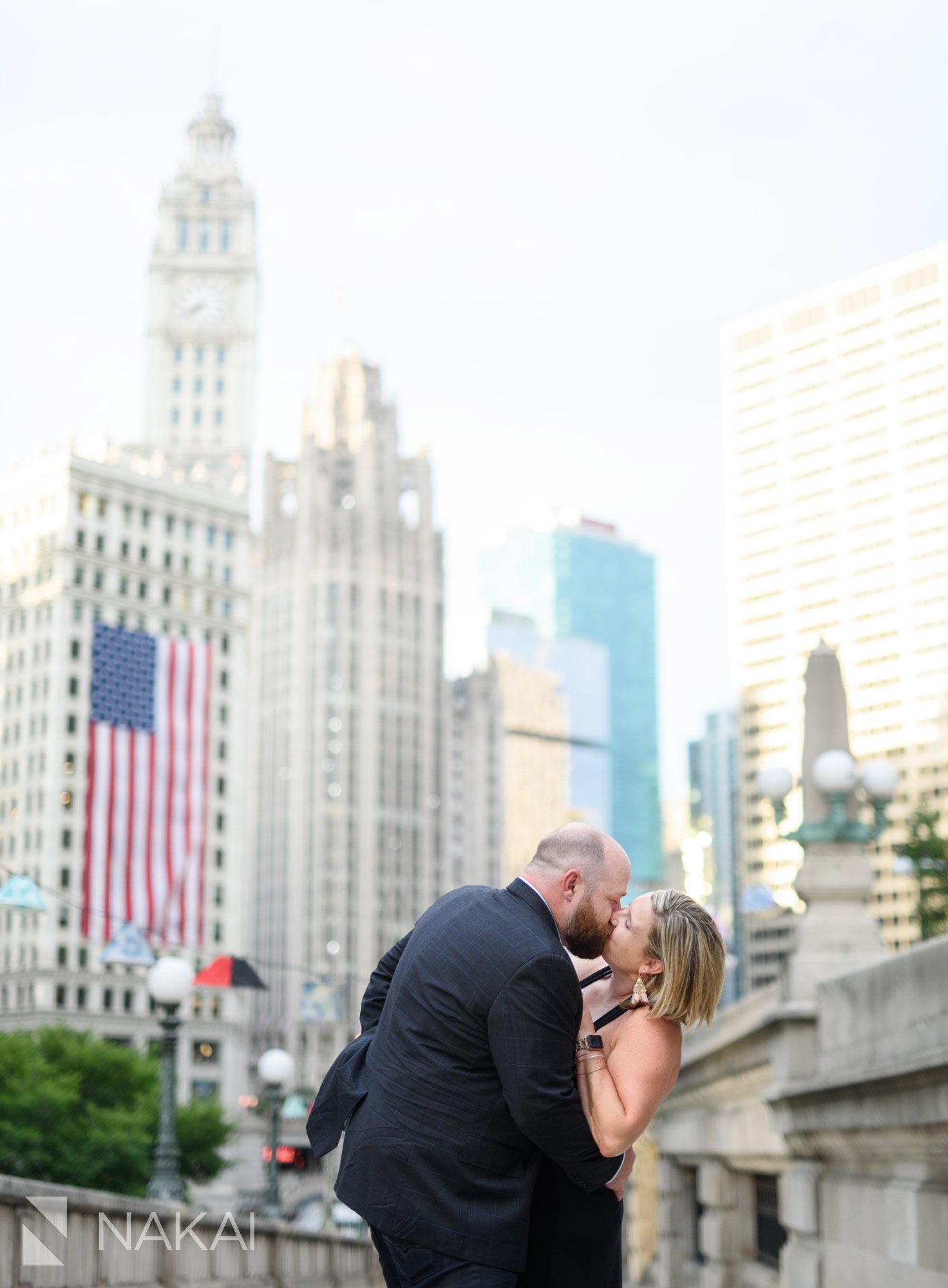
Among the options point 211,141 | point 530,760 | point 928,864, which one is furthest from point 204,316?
point 928,864

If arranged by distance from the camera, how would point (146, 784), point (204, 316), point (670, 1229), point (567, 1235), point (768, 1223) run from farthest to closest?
point (204, 316)
point (146, 784)
point (670, 1229)
point (768, 1223)
point (567, 1235)

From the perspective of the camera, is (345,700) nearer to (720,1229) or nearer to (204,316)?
(204,316)

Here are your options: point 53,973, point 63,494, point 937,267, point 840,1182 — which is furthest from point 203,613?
point 840,1182

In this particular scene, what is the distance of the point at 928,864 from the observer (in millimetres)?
43156

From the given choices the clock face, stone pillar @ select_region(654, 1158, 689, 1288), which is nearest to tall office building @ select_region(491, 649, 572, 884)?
the clock face

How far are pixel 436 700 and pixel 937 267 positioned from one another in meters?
70.1

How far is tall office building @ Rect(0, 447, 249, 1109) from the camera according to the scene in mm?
103125

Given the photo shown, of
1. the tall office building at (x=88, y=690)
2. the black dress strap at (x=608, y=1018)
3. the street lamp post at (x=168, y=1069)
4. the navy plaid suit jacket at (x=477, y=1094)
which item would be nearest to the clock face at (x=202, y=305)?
the tall office building at (x=88, y=690)

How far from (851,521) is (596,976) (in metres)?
114

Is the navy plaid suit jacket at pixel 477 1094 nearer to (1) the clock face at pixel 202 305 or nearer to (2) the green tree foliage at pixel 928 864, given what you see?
(2) the green tree foliage at pixel 928 864

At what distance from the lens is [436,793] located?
156 meters

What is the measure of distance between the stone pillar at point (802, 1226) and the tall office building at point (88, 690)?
Result: 299 ft

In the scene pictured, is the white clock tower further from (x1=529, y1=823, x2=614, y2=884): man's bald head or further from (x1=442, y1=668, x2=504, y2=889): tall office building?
(x1=529, y1=823, x2=614, y2=884): man's bald head

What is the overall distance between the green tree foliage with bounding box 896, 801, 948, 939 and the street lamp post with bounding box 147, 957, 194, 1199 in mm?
22195
